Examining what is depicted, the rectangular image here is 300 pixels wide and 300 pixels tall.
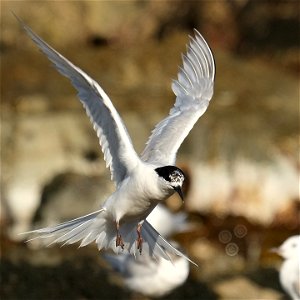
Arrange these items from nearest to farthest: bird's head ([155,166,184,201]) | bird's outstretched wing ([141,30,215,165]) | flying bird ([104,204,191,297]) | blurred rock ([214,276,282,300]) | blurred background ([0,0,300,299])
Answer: bird's head ([155,166,184,201]) < bird's outstretched wing ([141,30,215,165]) < flying bird ([104,204,191,297]) < blurred rock ([214,276,282,300]) < blurred background ([0,0,300,299])

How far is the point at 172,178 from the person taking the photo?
616cm

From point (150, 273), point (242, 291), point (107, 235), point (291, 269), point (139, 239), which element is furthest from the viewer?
point (242, 291)

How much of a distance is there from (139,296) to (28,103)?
12.8 ft

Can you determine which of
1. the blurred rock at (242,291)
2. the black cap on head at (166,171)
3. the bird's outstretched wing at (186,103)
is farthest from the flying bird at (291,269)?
the black cap on head at (166,171)

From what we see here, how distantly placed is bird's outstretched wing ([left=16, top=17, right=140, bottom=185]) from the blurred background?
2.74 m

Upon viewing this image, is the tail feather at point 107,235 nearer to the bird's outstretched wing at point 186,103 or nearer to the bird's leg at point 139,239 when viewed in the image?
the bird's leg at point 139,239

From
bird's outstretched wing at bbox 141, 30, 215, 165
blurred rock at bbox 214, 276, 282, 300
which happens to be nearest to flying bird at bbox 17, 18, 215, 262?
bird's outstretched wing at bbox 141, 30, 215, 165

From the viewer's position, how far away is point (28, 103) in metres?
12.9

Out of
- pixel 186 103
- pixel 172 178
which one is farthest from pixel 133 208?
pixel 186 103

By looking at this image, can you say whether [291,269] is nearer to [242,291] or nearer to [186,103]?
[242,291]

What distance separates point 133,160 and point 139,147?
221 inches

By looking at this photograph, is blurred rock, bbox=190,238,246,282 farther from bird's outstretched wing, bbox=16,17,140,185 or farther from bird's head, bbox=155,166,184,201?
bird's head, bbox=155,166,184,201

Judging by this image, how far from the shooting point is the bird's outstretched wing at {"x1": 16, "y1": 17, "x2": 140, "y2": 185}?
21.2 ft

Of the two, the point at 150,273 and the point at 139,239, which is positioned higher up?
the point at 139,239
